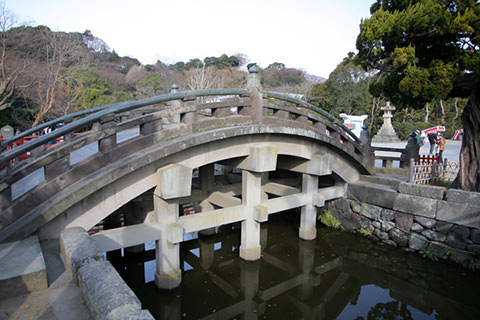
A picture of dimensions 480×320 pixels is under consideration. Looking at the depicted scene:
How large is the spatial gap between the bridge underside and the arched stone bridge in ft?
0.06

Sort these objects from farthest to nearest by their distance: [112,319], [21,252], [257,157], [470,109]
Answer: [470,109] < [257,157] < [21,252] < [112,319]

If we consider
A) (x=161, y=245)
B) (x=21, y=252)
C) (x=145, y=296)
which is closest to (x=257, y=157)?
(x=161, y=245)

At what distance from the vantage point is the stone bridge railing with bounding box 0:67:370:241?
157 inches

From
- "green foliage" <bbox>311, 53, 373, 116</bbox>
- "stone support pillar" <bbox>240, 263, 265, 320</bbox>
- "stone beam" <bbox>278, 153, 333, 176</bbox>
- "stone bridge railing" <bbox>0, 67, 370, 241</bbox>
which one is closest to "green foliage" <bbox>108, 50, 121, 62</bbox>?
"green foliage" <bbox>311, 53, 373, 116</bbox>

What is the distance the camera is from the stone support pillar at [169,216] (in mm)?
5441

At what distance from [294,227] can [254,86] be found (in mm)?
5084

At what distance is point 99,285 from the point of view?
8.21ft

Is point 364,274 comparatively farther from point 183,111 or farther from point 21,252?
point 21,252

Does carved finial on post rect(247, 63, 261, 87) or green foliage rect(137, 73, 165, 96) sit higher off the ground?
green foliage rect(137, 73, 165, 96)

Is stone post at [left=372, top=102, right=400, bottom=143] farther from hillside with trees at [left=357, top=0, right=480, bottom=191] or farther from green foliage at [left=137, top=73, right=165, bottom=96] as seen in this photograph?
green foliage at [left=137, top=73, right=165, bottom=96]

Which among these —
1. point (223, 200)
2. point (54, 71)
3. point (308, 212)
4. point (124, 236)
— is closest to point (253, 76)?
point (223, 200)

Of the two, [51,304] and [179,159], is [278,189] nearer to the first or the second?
[179,159]

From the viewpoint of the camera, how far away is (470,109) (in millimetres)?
7242

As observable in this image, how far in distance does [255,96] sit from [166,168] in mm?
2516
